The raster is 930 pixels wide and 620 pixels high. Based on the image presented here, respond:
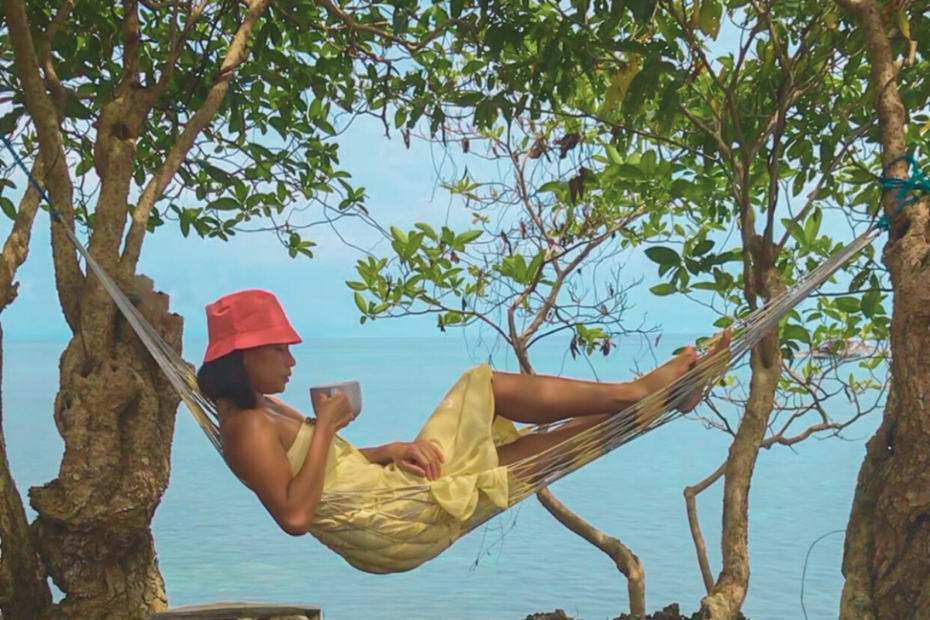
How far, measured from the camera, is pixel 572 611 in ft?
17.3

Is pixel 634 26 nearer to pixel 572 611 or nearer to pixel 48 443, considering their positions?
pixel 572 611

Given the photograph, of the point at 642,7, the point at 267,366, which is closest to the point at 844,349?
the point at 642,7

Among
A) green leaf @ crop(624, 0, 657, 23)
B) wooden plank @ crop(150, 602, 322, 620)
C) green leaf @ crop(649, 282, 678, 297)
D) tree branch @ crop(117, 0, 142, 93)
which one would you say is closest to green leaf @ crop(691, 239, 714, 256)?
green leaf @ crop(649, 282, 678, 297)

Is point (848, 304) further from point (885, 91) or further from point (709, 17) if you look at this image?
point (709, 17)

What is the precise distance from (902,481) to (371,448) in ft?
3.44

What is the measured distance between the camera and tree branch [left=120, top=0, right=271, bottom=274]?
2.57m

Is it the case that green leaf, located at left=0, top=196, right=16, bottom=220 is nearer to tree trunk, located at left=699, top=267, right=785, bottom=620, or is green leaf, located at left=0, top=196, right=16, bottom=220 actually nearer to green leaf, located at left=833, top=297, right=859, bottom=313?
tree trunk, located at left=699, top=267, right=785, bottom=620

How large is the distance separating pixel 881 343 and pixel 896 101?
5.12ft

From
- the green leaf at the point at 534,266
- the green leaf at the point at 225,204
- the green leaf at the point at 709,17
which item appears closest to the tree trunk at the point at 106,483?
the green leaf at the point at 225,204

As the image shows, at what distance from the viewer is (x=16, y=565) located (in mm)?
2395

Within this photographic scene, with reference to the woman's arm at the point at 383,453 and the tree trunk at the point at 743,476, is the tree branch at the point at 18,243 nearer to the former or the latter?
the woman's arm at the point at 383,453

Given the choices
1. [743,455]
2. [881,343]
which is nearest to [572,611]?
[881,343]

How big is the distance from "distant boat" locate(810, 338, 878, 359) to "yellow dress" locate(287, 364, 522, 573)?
156 centimetres

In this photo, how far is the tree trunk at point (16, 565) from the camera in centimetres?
238
